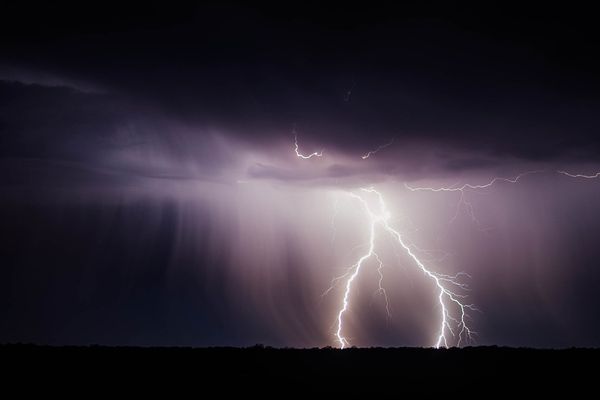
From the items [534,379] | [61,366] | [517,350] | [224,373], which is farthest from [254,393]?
[517,350]

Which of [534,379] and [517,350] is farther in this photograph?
[517,350]

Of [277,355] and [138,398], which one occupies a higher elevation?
[277,355]

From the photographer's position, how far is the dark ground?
786 cm

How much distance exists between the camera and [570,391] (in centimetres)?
772

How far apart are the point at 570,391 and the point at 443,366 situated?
2.10m

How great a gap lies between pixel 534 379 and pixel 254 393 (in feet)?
14.6

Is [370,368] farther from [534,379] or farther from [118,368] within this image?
[118,368]

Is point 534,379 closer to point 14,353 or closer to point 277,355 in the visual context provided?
point 277,355

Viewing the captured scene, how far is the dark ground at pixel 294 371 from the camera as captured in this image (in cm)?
786

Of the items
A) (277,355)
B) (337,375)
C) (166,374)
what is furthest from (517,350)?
(166,374)

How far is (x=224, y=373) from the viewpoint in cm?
873

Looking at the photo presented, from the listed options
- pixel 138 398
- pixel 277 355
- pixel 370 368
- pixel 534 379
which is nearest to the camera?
pixel 138 398

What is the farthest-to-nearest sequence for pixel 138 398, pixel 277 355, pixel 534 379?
pixel 277 355 → pixel 534 379 → pixel 138 398

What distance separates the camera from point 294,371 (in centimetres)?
888
